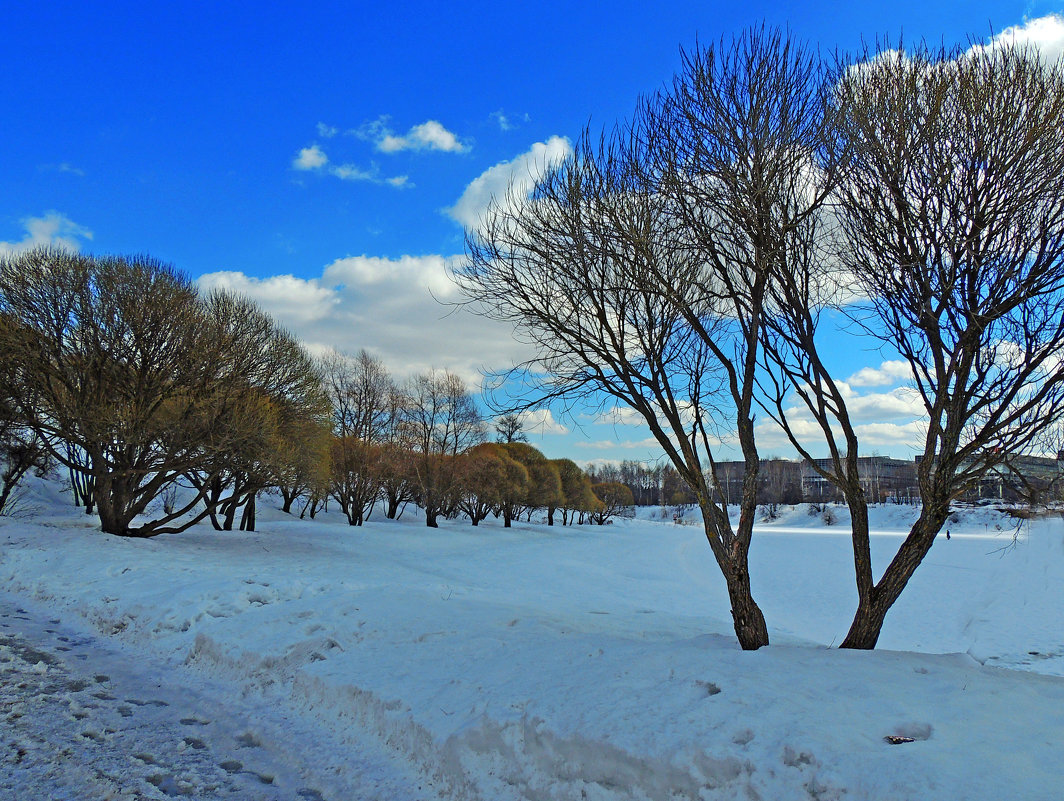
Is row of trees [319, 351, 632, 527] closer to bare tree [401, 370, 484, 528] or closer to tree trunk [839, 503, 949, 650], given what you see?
bare tree [401, 370, 484, 528]

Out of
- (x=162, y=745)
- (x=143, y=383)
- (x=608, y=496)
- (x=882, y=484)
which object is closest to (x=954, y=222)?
(x=162, y=745)

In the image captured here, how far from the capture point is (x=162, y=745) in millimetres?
4684

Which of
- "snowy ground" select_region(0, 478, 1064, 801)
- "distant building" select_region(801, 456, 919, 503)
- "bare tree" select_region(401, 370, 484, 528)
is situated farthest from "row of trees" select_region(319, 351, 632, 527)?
"distant building" select_region(801, 456, 919, 503)

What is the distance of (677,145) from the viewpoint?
280 inches

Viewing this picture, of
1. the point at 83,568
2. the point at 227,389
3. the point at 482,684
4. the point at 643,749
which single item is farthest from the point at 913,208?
the point at 227,389

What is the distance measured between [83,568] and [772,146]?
14433 mm

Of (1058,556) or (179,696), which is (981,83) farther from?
(1058,556)

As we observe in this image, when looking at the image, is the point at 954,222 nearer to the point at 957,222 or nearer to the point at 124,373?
the point at 957,222

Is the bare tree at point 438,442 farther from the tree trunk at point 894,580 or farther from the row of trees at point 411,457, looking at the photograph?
the tree trunk at point 894,580

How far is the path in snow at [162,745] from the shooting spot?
4.06m

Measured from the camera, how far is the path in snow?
4.06 metres

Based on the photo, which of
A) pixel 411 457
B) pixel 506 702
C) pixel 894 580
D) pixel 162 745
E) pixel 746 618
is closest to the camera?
pixel 162 745

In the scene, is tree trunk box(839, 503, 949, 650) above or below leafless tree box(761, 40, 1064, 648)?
below

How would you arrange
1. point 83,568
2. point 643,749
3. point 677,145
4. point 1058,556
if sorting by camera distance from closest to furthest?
1. point 643,749
2. point 677,145
3. point 83,568
4. point 1058,556
